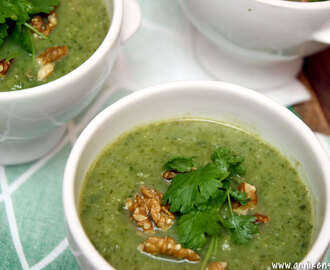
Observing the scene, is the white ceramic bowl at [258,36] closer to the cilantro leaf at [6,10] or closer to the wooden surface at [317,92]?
the wooden surface at [317,92]

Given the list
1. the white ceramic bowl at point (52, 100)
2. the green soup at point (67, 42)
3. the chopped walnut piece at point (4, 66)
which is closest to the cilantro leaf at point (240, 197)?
the white ceramic bowl at point (52, 100)

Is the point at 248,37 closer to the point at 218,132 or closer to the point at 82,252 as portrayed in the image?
the point at 218,132

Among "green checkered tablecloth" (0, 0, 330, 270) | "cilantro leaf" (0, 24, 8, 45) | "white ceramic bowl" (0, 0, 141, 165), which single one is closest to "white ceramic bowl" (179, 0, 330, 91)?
"green checkered tablecloth" (0, 0, 330, 270)

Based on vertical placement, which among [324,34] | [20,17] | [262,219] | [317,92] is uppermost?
[20,17]

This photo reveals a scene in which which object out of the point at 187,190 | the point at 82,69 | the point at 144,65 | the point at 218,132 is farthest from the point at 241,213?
the point at 144,65

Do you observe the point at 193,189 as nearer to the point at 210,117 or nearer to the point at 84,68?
the point at 210,117

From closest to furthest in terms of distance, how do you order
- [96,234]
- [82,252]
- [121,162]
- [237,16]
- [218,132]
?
[82,252] → [96,234] → [121,162] → [218,132] → [237,16]

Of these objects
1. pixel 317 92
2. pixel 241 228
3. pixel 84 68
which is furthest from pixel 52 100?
pixel 317 92
